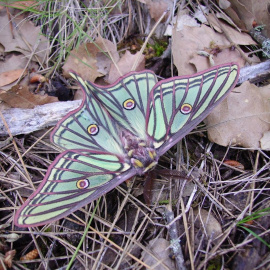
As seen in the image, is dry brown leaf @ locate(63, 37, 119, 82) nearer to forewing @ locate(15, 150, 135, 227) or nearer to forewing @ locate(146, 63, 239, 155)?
forewing @ locate(146, 63, 239, 155)

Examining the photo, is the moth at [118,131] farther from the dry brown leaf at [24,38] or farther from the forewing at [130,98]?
the dry brown leaf at [24,38]

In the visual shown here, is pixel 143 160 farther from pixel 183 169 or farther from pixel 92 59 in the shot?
pixel 92 59

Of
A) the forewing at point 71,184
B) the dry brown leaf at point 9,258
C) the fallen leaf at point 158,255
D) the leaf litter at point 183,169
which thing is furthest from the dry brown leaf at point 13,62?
the fallen leaf at point 158,255

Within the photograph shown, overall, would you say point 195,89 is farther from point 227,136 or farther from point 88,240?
point 88,240

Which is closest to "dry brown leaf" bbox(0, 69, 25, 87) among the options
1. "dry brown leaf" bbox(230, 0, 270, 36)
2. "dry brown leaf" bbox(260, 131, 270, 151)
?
"dry brown leaf" bbox(230, 0, 270, 36)

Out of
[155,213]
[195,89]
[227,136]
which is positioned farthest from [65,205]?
[227,136]

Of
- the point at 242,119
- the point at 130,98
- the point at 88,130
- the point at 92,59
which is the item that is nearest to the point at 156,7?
the point at 92,59
